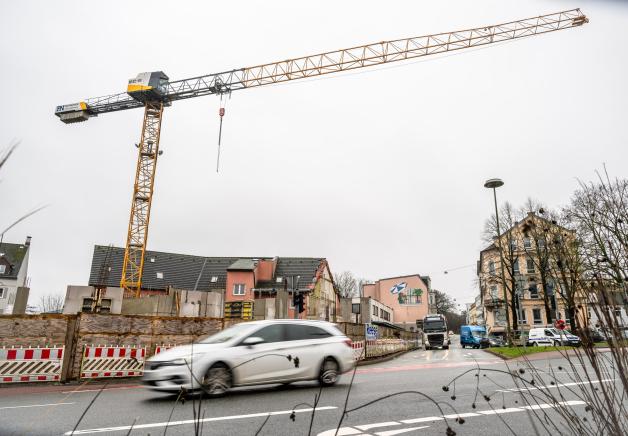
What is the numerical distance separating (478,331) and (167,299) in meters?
37.7

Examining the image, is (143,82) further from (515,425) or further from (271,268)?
(515,425)

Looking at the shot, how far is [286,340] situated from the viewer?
9805 mm

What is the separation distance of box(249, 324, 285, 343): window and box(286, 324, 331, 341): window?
0.18m

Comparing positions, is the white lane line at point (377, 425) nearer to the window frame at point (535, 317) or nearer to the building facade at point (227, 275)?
the building facade at point (227, 275)

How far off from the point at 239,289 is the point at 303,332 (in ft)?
132

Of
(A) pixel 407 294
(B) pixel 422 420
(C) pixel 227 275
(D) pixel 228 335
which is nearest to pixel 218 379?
(D) pixel 228 335

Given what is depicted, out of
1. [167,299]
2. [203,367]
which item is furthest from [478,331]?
[203,367]

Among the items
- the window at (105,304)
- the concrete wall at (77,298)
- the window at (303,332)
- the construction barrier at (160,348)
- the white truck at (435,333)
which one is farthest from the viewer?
the white truck at (435,333)

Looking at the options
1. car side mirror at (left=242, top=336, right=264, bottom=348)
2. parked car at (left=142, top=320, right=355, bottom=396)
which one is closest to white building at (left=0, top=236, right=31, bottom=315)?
parked car at (left=142, top=320, right=355, bottom=396)

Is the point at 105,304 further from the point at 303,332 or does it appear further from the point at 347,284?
the point at 347,284

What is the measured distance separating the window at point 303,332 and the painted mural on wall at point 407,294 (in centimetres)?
6967

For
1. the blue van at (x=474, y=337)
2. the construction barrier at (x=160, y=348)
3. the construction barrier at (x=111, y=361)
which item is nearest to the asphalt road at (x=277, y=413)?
the construction barrier at (x=111, y=361)

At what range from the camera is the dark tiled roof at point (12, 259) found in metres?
61.6

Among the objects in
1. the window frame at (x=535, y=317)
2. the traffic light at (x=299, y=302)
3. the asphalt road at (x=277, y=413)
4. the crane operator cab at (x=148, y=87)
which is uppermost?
the crane operator cab at (x=148, y=87)
